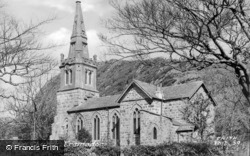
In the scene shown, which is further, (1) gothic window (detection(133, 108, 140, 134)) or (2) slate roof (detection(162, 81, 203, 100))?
(1) gothic window (detection(133, 108, 140, 134))

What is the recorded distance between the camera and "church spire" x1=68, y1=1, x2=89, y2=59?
161 ft

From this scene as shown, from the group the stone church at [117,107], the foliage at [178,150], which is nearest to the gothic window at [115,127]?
the stone church at [117,107]

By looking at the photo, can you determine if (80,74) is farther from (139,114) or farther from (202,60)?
(202,60)

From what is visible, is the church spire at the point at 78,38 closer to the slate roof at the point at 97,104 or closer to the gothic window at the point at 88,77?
the gothic window at the point at 88,77

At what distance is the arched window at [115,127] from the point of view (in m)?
38.7

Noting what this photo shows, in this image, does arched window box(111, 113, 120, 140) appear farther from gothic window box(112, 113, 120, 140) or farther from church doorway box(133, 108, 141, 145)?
church doorway box(133, 108, 141, 145)

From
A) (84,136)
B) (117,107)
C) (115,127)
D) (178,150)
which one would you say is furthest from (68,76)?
(178,150)

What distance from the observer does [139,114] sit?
3553cm

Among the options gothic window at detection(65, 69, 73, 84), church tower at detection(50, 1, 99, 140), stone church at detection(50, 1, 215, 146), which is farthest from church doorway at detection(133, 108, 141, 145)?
gothic window at detection(65, 69, 73, 84)

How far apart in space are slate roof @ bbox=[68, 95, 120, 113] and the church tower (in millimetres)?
1102

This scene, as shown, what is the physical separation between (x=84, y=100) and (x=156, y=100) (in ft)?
46.7

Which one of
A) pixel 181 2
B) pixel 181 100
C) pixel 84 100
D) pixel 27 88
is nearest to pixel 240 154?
pixel 181 2

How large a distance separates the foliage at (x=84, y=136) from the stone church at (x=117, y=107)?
0.69 m

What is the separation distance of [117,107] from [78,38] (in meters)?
15.2
